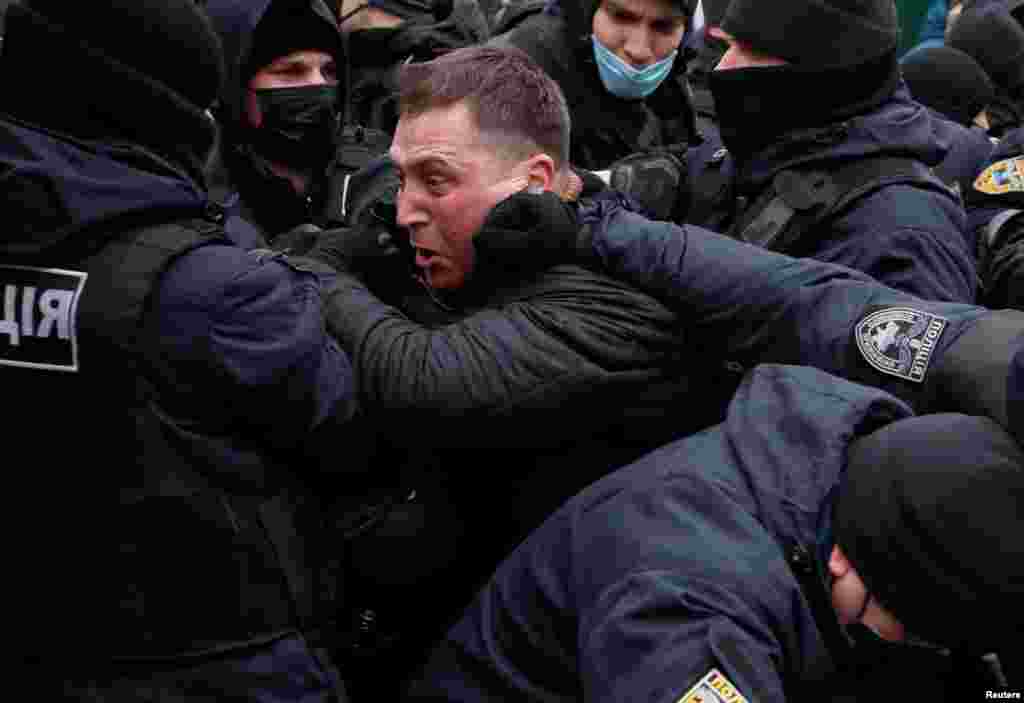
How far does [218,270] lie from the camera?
6.35ft

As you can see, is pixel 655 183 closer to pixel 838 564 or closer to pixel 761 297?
pixel 761 297

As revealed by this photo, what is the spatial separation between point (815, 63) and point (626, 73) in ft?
2.76

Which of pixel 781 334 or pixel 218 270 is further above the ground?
pixel 218 270

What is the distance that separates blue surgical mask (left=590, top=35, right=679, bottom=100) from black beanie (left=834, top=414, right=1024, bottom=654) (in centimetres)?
222

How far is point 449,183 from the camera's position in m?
2.47

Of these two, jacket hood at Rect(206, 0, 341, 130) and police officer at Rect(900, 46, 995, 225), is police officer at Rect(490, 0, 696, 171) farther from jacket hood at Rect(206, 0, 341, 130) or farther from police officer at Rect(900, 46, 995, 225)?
police officer at Rect(900, 46, 995, 225)

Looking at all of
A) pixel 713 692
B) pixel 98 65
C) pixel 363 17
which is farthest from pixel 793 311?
pixel 363 17

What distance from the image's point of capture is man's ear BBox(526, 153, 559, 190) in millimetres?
2535

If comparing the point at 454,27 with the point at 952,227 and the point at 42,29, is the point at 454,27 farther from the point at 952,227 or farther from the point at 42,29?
the point at 42,29

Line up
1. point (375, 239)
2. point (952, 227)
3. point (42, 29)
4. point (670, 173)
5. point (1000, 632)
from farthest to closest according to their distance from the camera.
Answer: point (670, 173) → point (952, 227) → point (375, 239) → point (42, 29) → point (1000, 632)

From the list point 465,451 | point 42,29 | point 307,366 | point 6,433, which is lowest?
point 465,451

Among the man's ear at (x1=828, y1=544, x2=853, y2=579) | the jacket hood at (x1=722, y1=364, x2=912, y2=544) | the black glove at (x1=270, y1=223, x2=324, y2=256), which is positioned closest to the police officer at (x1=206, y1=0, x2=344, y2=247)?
the black glove at (x1=270, y1=223, x2=324, y2=256)

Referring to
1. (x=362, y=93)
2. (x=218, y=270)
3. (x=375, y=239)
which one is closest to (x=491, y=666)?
(x=218, y=270)

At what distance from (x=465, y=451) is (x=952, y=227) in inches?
53.3
